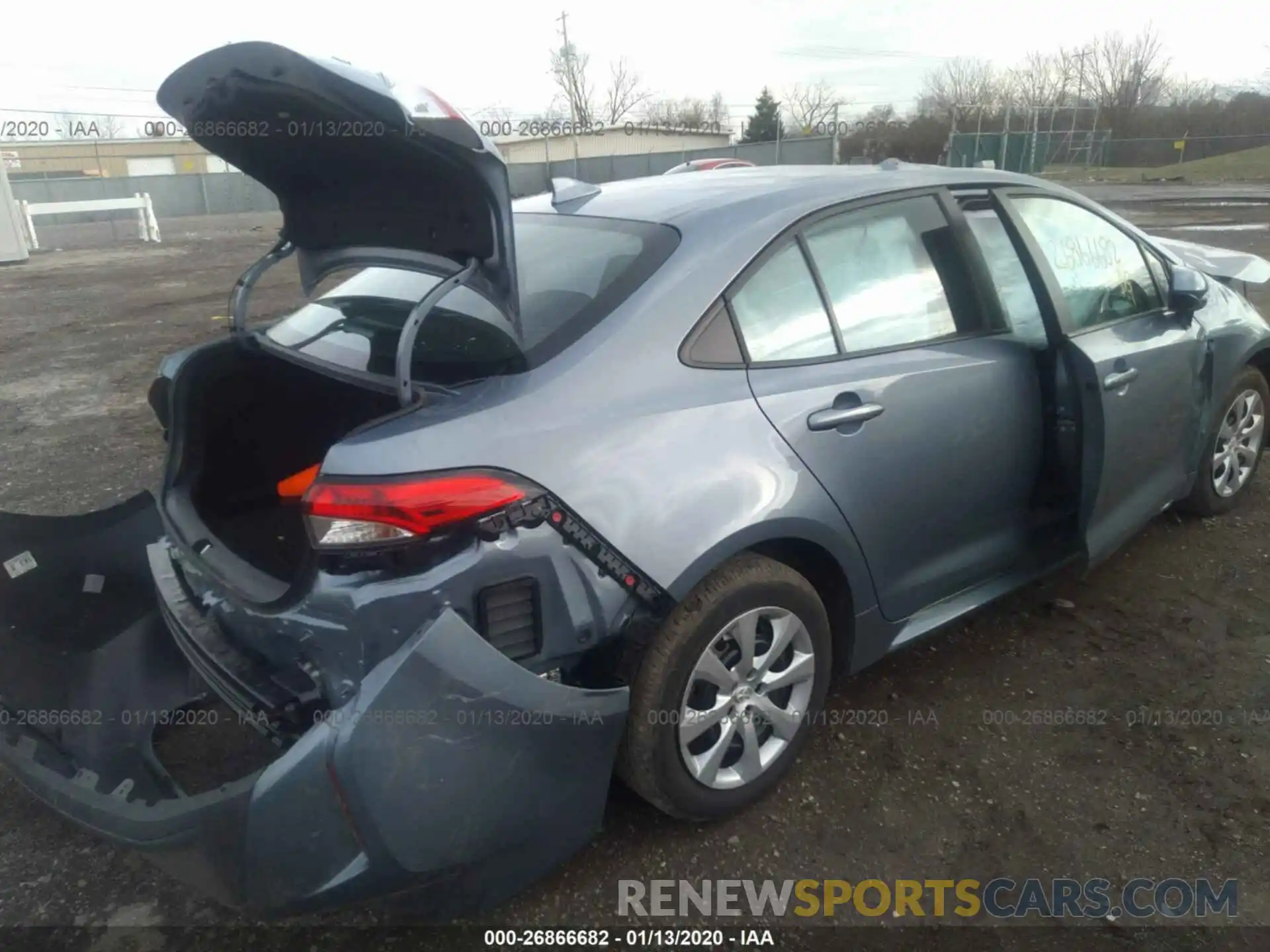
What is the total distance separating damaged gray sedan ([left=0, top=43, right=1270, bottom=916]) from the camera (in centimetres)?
186

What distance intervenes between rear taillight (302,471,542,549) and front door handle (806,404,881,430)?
35.4 inches

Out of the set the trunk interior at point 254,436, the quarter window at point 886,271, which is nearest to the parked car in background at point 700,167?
the quarter window at point 886,271

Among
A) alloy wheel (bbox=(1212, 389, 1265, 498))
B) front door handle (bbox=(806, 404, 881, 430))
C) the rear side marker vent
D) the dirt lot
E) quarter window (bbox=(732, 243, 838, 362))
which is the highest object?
quarter window (bbox=(732, 243, 838, 362))

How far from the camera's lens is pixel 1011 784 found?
8.57 feet

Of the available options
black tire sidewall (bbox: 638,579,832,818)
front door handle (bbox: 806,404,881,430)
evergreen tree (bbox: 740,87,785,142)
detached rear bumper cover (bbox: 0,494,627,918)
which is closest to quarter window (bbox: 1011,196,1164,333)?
front door handle (bbox: 806,404,881,430)

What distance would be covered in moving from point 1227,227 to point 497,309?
59.8 ft

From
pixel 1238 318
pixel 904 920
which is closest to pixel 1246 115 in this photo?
pixel 1238 318

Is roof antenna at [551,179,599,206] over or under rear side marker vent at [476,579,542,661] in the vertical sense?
over

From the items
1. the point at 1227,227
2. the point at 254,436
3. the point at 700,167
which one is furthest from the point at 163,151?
the point at 254,436

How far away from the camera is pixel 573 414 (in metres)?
2.04

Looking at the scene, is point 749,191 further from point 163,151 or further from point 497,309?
point 163,151

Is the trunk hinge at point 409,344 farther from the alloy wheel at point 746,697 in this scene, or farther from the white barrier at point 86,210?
the white barrier at point 86,210

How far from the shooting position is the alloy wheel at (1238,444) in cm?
405

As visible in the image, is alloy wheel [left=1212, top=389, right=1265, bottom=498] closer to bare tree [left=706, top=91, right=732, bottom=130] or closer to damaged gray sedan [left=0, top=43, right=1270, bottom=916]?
damaged gray sedan [left=0, top=43, right=1270, bottom=916]
